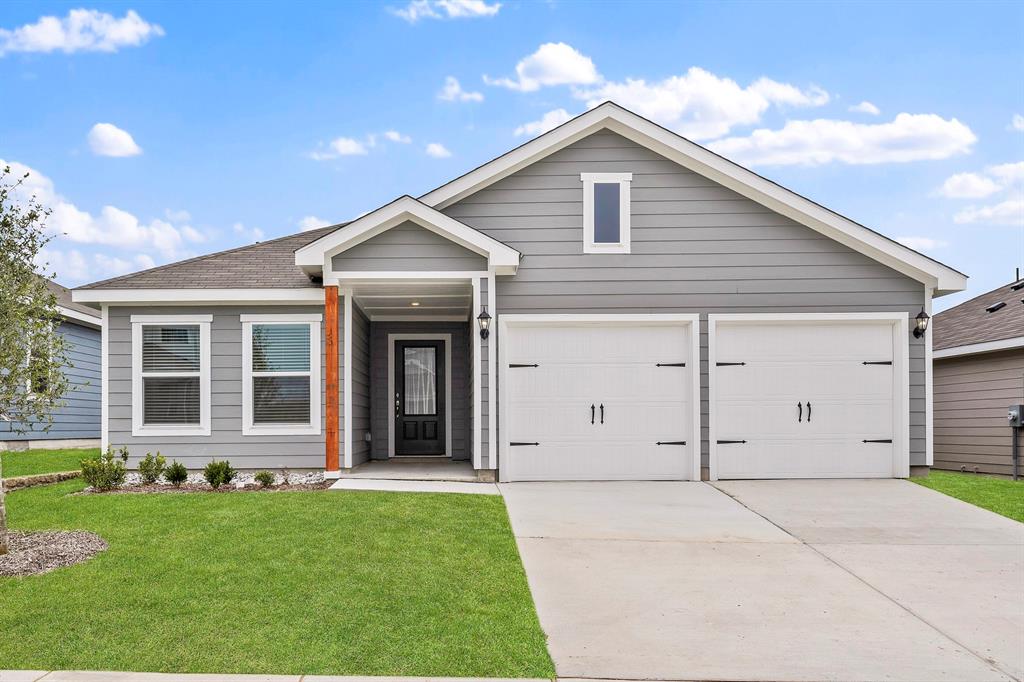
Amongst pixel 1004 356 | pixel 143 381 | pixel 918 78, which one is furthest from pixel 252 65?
pixel 1004 356

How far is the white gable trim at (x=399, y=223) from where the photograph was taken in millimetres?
9719

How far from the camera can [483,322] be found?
32.6 feet

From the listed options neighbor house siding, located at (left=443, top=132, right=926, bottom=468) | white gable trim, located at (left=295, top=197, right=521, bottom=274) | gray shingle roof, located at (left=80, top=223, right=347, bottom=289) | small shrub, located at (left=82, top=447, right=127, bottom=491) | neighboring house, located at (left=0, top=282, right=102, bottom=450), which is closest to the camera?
small shrub, located at (left=82, top=447, right=127, bottom=491)

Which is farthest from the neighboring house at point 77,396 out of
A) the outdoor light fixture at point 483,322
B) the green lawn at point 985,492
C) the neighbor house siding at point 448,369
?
the green lawn at point 985,492

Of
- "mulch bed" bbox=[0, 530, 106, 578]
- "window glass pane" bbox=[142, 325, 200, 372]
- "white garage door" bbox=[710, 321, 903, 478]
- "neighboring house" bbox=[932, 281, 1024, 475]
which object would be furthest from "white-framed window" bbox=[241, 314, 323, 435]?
"neighboring house" bbox=[932, 281, 1024, 475]

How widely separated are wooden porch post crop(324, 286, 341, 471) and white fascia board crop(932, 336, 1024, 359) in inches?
433

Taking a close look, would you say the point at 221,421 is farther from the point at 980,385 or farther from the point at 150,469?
the point at 980,385

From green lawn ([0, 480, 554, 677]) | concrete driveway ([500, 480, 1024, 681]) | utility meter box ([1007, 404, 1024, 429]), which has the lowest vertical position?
concrete driveway ([500, 480, 1024, 681])

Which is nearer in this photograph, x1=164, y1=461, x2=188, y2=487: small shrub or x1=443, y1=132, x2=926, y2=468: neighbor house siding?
x1=164, y1=461, x2=188, y2=487: small shrub

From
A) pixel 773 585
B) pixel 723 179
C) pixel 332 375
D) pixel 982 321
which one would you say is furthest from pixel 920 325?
pixel 332 375

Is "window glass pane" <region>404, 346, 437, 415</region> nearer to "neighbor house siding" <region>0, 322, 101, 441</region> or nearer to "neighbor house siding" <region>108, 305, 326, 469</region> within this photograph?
"neighbor house siding" <region>108, 305, 326, 469</region>

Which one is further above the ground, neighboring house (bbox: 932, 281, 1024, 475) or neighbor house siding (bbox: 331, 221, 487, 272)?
neighbor house siding (bbox: 331, 221, 487, 272)

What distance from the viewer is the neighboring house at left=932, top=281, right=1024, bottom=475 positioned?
13094mm

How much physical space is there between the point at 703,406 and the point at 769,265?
221 centimetres
